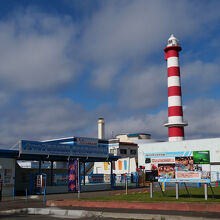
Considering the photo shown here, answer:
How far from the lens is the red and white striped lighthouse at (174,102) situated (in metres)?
50.4

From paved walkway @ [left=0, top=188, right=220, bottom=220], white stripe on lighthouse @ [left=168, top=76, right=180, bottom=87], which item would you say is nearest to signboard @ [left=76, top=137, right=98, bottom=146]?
white stripe on lighthouse @ [left=168, top=76, right=180, bottom=87]

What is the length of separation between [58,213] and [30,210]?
1.64 meters

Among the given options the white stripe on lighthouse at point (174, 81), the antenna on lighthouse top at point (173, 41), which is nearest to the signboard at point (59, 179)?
the white stripe on lighthouse at point (174, 81)

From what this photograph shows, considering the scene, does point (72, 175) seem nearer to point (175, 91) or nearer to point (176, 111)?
point (176, 111)

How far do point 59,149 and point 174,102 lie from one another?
2802cm

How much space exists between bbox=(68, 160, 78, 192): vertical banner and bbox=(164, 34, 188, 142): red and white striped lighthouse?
26.8 m

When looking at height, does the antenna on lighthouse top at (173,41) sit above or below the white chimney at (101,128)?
above

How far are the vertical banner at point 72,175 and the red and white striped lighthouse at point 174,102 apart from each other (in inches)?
1054

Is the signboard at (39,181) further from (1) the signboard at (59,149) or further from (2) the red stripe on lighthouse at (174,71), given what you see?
(2) the red stripe on lighthouse at (174,71)

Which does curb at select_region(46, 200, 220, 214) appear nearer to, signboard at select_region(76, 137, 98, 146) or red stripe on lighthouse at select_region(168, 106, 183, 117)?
red stripe on lighthouse at select_region(168, 106, 183, 117)

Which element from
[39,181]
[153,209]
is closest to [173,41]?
[39,181]

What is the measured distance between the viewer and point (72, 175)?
88.8 ft

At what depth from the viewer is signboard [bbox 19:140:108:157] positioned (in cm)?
2442

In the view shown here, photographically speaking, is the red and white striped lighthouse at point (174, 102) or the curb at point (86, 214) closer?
the curb at point (86, 214)
